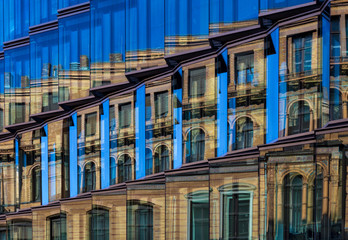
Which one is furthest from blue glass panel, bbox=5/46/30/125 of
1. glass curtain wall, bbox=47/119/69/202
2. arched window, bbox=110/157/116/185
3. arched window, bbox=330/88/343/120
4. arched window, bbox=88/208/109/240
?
arched window, bbox=330/88/343/120

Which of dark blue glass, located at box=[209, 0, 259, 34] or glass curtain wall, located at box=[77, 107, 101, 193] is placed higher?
dark blue glass, located at box=[209, 0, 259, 34]

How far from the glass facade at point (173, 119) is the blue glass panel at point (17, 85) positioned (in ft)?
0.33

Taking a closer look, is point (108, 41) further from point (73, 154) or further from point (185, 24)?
point (73, 154)

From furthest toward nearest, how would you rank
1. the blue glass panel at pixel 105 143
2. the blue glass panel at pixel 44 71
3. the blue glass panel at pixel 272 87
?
the blue glass panel at pixel 44 71 → the blue glass panel at pixel 105 143 → the blue glass panel at pixel 272 87

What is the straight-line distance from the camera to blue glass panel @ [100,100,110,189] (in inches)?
1444

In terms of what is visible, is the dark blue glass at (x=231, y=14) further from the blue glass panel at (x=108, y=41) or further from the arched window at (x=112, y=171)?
the arched window at (x=112, y=171)

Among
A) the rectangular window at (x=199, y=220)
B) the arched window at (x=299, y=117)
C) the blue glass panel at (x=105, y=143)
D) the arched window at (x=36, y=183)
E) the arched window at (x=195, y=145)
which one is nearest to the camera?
the arched window at (x=299, y=117)

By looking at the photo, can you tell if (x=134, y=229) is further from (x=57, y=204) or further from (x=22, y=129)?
(x=22, y=129)

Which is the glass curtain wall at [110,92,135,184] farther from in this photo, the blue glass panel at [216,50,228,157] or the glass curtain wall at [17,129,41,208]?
the glass curtain wall at [17,129,41,208]

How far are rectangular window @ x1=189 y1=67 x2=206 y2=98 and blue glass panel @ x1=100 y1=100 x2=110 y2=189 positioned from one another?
22.1ft

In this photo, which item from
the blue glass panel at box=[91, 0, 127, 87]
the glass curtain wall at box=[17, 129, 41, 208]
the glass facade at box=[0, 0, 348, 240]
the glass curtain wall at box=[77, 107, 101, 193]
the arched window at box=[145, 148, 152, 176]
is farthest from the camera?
the glass curtain wall at box=[17, 129, 41, 208]

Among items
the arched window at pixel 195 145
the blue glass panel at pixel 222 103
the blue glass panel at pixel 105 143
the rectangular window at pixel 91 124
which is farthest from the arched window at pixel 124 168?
the blue glass panel at pixel 222 103

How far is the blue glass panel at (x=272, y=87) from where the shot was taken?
92.1 ft

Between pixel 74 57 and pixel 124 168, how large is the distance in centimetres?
740
